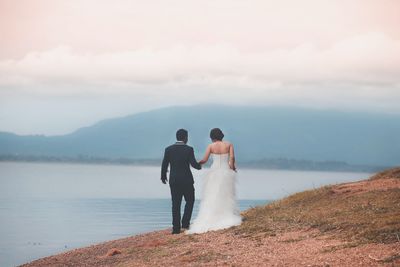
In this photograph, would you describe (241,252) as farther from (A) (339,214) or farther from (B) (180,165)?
(B) (180,165)

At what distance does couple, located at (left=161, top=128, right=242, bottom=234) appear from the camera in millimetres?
21469

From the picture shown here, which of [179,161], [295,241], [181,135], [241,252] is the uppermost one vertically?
[181,135]

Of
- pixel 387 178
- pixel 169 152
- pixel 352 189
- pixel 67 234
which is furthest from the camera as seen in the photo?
pixel 67 234

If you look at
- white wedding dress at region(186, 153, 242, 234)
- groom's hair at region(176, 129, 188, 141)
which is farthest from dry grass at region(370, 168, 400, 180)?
groom's hair at region(176, 129, 188, 141)

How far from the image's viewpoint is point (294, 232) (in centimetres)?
1911

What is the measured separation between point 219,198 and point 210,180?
0.60 m

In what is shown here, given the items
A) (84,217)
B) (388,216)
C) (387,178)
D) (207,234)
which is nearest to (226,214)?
(207,234)

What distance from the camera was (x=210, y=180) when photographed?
2189 cm

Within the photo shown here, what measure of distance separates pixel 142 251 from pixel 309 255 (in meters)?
5.77

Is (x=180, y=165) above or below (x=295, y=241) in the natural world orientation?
above

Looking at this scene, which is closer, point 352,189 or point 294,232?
point 294,232

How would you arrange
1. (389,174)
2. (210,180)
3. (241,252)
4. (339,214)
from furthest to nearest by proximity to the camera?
1. (389,174)
2. (210,180)
3. (339,214)
4. (241,252)

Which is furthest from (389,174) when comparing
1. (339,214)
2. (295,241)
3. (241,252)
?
(241,252)

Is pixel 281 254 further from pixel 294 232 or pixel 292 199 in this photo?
pixel 292 199
